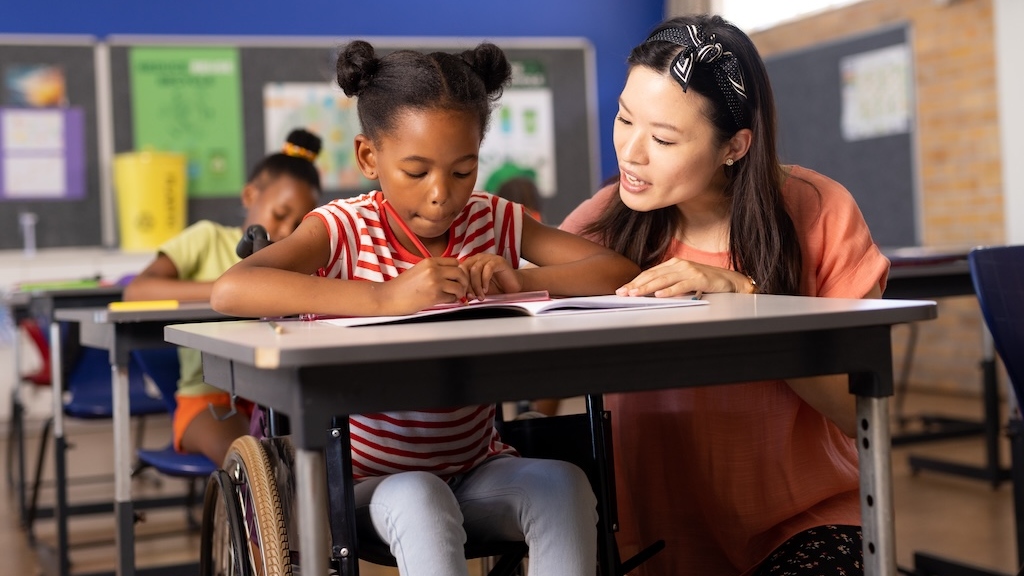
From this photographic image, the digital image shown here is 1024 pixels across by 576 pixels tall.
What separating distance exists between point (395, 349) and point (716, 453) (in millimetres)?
755

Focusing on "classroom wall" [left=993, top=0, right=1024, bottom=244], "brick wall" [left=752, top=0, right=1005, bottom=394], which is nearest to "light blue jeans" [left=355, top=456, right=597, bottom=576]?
"classroom wall" [left=993, top=0, right=1024, bottom=244]

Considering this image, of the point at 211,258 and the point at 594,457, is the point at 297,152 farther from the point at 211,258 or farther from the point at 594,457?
the point at 594,457

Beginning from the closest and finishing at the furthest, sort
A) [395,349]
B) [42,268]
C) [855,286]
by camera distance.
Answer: [395,349] → [855,286] → [42,268]

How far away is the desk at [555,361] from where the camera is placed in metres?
0.90

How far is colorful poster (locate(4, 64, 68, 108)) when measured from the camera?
5.38 metres

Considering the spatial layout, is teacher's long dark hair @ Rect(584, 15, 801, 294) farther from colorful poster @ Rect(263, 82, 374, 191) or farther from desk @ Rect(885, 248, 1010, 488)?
colorful poster @ Rect(263, 82, 374, 191)

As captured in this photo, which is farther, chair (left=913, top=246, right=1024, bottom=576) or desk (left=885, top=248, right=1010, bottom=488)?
desk (left=885, top=248, right=1010, bottom=488)

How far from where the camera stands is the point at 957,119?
5.42 metres

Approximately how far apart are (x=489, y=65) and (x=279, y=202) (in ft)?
4.34

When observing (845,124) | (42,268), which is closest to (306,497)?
(42,268)

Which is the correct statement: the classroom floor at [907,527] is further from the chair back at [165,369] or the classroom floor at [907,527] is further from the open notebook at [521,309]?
the open notebook at [521,309]

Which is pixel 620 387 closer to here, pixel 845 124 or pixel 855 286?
pixel 855 286

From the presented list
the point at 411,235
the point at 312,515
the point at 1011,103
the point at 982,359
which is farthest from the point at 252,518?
the point at 1011,103

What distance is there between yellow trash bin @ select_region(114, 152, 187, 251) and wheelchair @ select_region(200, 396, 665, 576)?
418 cm
